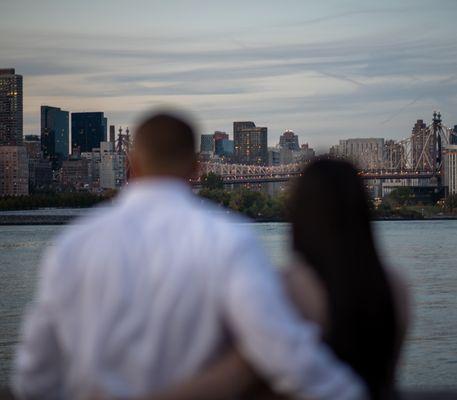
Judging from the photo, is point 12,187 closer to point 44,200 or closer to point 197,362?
point 44,200

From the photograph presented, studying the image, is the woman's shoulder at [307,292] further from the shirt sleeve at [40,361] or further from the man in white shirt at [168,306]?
the shirt sleeve at [40,361]

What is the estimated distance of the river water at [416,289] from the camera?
14.1 m

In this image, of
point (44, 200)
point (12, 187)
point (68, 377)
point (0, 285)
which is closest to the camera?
point (68, 377)

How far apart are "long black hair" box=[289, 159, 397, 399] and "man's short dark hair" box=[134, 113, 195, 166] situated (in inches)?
7.8

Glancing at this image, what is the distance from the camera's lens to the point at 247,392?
172cm

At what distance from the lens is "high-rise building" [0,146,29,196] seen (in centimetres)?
12556

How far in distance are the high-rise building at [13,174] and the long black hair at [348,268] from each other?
408ft

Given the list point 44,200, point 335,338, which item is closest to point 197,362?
point 335,338

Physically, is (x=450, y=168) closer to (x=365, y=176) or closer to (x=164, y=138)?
(x=365, y=176)

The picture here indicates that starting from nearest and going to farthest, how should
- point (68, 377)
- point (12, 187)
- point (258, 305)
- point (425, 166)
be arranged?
point (258, 305)
point (68, 377)
point (425, 166)
point (12, 187)

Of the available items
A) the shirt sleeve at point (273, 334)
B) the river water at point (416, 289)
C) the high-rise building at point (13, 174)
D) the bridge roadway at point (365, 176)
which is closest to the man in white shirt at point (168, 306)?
the shirt sleeve at point (273, 334)

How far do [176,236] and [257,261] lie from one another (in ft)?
0.42

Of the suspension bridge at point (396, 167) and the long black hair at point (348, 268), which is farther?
the suspension bridge at point (396, 167)

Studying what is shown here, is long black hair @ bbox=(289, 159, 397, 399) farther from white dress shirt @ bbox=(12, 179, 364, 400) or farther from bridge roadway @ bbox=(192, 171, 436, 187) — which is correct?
bridge roadway @ bbox=(192, 171, 436, 187)
